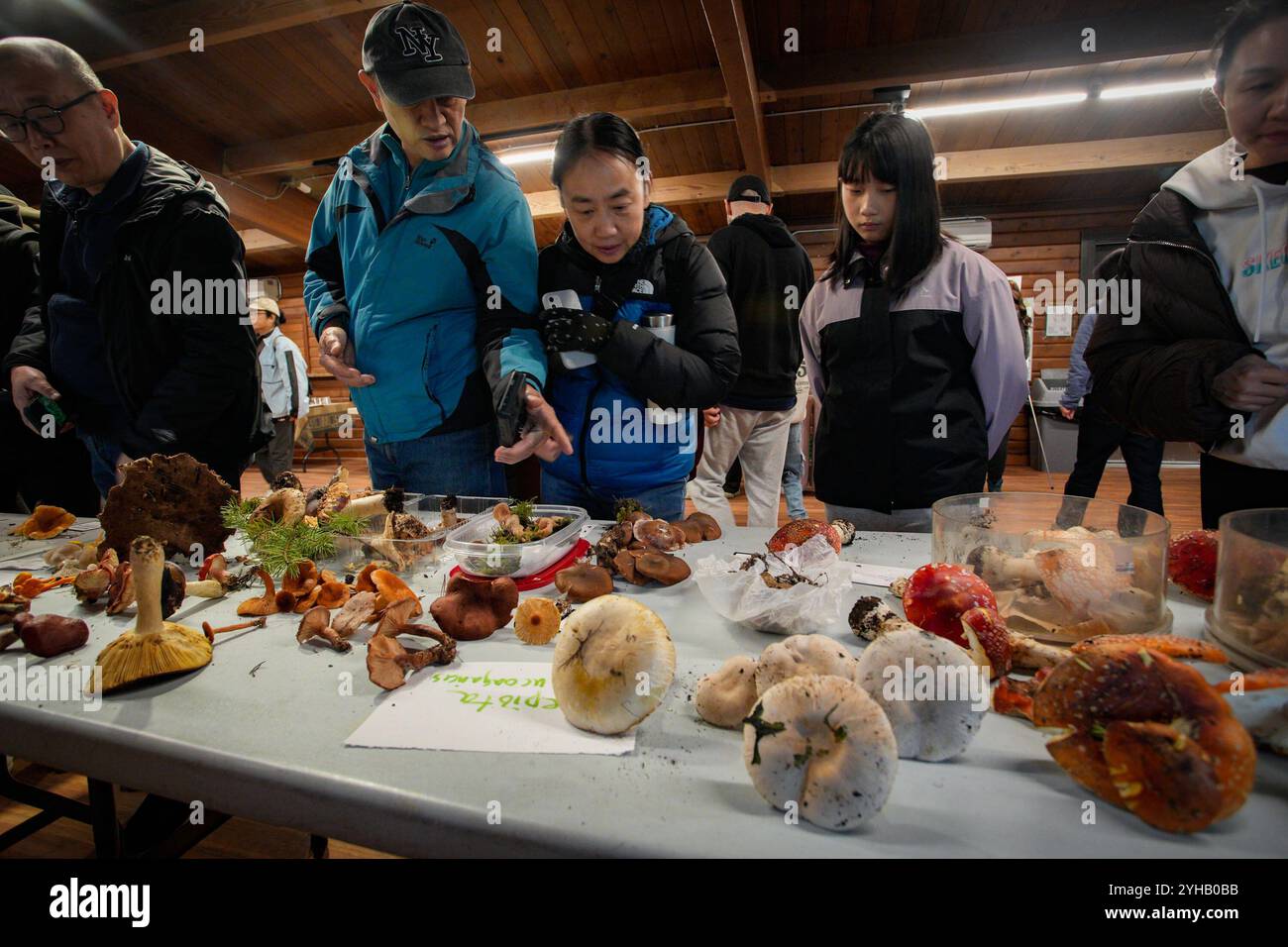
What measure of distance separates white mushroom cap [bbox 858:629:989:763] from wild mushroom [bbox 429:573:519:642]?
2.16 feet

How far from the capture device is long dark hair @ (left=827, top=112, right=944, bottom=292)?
1720 mm

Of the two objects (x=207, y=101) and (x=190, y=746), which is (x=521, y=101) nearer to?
(x=207, y=101)

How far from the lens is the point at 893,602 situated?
121cm

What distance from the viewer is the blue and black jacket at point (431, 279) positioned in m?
1.80

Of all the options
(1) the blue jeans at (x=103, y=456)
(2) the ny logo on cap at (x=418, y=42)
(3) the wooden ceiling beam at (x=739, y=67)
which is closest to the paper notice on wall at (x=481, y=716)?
(2) the ny logo on cap at (x=418, y=42)

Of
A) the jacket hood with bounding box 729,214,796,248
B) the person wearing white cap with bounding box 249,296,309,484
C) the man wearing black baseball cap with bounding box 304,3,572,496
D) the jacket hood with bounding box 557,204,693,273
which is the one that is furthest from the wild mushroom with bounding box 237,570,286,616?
the person wearing white cap with bounding box 249,296,309,484

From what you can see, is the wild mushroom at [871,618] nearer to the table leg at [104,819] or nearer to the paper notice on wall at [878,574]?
the paper notice on wall at [878,574]

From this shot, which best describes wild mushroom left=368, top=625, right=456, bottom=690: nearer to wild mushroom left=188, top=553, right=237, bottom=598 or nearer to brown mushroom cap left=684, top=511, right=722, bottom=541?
wild mushroom left=188, top=553, right=237, bottom=598

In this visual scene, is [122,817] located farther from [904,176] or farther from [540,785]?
[904,176]

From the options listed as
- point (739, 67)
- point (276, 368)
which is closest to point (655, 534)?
point (739, 67)

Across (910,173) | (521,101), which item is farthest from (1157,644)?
(521,101)

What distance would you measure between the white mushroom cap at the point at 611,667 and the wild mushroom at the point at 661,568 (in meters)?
0.49

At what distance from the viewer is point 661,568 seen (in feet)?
4.31

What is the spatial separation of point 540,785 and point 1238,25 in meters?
1.92
